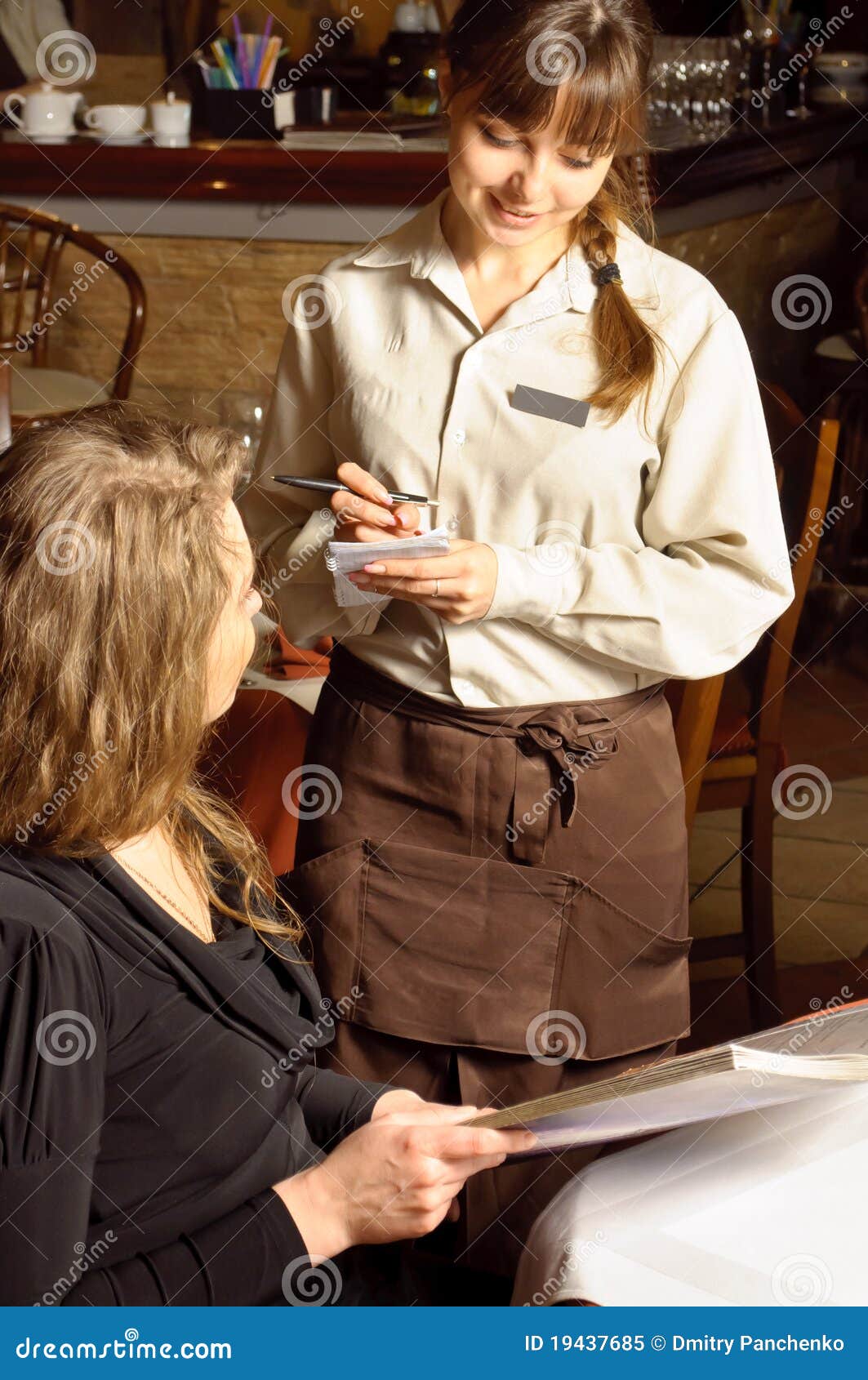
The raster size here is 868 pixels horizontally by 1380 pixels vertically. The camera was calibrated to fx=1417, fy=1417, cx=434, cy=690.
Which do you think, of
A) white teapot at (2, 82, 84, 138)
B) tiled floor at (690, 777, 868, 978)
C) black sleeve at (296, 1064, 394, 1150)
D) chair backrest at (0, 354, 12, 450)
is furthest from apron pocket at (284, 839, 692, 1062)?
white teapot at (2, 82, 84, 138)

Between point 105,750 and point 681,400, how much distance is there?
2.34 feet

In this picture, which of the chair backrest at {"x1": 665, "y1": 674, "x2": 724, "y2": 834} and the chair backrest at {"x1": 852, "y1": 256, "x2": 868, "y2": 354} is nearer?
the chair backrest at {"x1": 665, "y1": 674, "x2": 724, "y2": 834}

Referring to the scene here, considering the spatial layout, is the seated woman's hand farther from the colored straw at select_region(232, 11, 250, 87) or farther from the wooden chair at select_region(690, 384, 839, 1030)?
the colored straw at select_region(232, 11, 250, 87)

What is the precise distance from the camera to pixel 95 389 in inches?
157

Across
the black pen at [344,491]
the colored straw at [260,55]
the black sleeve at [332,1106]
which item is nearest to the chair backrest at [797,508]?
the black pen at [344,491]

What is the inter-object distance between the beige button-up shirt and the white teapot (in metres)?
3.45

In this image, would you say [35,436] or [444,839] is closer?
[35,436]

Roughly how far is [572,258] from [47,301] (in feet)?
9.56

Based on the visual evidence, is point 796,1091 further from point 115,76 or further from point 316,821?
point 115,76

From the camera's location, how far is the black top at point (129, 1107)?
93 cm

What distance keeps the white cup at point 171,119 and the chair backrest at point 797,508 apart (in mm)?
2710

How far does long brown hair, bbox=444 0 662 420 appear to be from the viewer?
4.32 ft

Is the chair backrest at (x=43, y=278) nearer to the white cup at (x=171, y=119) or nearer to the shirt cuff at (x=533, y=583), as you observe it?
the white cup at (x=171, y=119)
